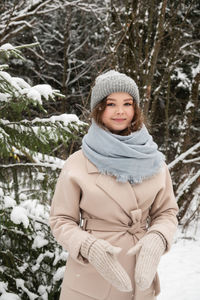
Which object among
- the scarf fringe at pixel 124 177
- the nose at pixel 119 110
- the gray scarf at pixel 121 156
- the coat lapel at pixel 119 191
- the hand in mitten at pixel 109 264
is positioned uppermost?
the nose at pixel 119 110

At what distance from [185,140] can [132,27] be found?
2741 millimetres

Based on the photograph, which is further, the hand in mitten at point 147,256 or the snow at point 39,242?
the snow at point 39,242

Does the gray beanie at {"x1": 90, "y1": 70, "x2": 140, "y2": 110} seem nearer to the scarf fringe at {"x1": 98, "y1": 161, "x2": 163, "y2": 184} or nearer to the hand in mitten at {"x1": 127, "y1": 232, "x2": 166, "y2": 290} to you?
the scarf fringe at {"x1": 98, "y1": 161, "x2": 163, "y2": 184}

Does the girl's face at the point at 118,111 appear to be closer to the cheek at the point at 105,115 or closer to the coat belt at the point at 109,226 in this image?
the cheek at the point at 105,115

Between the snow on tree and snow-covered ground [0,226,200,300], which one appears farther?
snow-covered ground [0,226,200,300]

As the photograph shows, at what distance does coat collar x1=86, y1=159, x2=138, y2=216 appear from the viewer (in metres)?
1.60

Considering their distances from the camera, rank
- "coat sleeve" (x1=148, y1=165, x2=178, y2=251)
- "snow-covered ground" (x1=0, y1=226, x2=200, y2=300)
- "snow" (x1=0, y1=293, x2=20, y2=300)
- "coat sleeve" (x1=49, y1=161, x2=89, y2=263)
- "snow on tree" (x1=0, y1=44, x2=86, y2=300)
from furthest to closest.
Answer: "snow-covered ground" (x1=0, y1=226, x2=200, y2=300) → "snow" (x1=0, y1=293, x2=20, y2=300) → "snow on tree" (x1=0, y1=44, x2=86, y2=300) → "coat sleeve" (x1=148, y1=165, x2=178, y2=251) → "coat sleeve" (x1=49, y1=161, x2=89, y2=263)

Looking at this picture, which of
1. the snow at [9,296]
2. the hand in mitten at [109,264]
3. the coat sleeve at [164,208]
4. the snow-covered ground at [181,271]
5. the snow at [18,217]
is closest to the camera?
the hand in mitten at [109,264]

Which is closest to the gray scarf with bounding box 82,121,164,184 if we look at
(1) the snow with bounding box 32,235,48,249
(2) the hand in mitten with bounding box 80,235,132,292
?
(2) the hand in mitten with bounding box 80,235,132,292

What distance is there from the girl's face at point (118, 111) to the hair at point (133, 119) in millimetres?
21

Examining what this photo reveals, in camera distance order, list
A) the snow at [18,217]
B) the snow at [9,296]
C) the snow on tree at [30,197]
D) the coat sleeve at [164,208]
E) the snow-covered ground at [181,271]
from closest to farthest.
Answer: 1. the coat sleeve at [164,208]
2. the snow at [18,217]
3. the snow on tree at [30,197]
4. the snow at [9,296]
5. the snow-covered ground at [181,271]

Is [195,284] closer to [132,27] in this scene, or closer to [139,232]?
[139,232]

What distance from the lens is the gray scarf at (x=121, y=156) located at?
162cm

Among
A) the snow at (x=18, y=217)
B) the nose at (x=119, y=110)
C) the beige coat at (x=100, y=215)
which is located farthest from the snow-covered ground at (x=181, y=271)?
the nose at (x=119, y=110)
